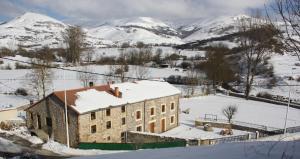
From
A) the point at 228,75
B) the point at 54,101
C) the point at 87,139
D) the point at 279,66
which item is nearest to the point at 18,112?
the point at 54,101

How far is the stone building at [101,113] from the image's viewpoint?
101 feet

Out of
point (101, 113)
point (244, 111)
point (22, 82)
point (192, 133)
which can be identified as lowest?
point (192, 133)

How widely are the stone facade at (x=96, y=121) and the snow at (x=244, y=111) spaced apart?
7259mm

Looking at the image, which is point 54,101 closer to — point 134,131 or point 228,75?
point 134,131

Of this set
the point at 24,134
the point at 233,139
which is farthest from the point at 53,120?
the point at 233,139

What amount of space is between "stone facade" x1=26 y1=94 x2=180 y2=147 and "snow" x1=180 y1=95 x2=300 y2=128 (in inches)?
286

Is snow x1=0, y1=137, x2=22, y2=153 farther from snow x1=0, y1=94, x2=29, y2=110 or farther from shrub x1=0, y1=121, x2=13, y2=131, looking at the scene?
snow x1=0, y1=94, x2=29, y2=110

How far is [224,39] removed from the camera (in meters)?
195

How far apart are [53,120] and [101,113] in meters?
4.83

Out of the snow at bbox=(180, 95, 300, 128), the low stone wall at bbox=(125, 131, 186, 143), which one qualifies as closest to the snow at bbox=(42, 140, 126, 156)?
the low stone wall at bbox=(125, 131, 186, 143)

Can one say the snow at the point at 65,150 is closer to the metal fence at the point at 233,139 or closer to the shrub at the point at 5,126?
the shrub at the point at 5,126

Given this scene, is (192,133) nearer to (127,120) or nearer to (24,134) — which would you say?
(127,120)

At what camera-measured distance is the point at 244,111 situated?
49250 mm

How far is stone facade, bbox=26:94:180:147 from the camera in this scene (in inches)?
1203
